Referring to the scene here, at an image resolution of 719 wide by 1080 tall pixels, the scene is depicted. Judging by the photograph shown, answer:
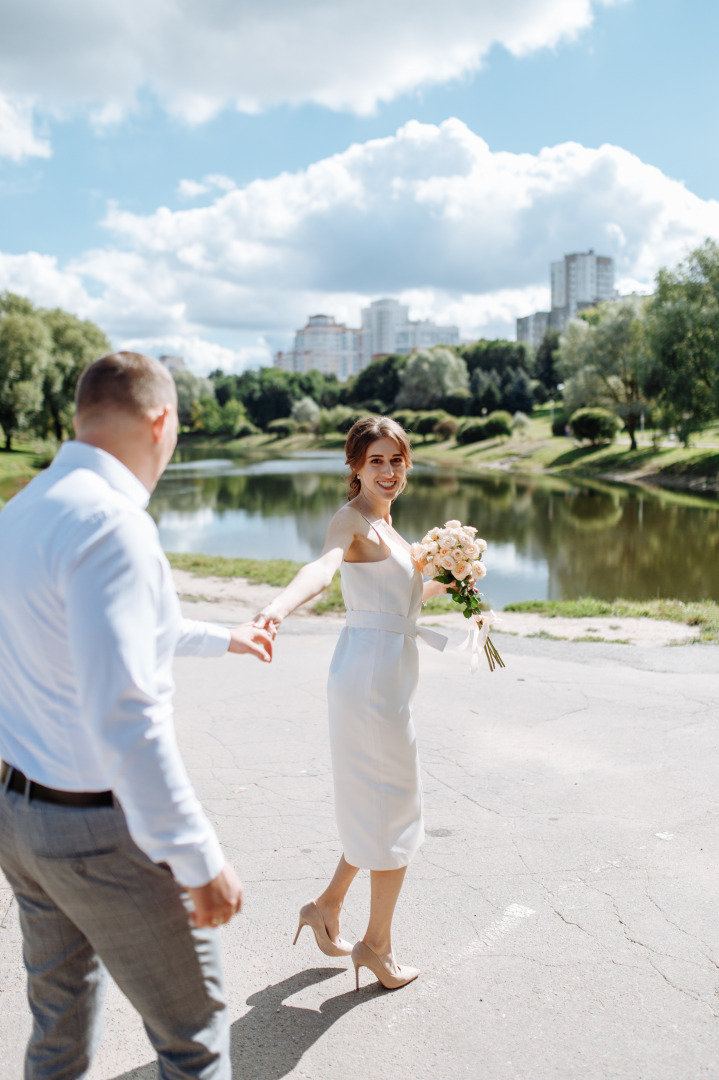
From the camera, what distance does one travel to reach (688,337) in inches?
1580

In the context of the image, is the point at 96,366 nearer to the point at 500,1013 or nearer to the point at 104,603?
the point at 104,603

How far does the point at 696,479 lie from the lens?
39.1m

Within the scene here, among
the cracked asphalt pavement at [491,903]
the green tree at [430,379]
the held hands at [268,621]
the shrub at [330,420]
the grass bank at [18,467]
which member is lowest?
the cracked asphalt pavement at [491,903]

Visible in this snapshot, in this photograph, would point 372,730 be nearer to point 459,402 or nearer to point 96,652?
point 96,652

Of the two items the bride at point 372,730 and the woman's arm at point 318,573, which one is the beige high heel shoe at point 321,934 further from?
the woman's arm at point 318,573

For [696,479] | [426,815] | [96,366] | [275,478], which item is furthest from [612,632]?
[275,478]

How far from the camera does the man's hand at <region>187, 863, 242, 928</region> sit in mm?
1809

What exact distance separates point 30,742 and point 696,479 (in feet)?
135

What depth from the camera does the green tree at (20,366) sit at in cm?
4803

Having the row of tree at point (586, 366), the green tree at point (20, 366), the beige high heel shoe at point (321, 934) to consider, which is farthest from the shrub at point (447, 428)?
the beige high heel shoe at point (321, 934)

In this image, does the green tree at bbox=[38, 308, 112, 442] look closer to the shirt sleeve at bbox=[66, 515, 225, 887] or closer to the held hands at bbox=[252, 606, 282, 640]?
the held hands at bbox=[252, 606, 282, 640]

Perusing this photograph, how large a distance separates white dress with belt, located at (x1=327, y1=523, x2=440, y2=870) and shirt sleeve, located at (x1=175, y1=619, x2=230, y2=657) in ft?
2.54

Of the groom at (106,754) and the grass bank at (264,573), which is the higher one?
the groom at (106,754)

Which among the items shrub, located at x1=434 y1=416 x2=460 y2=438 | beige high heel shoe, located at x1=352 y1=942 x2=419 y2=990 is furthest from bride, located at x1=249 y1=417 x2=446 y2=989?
shrub, located at x1=434 y1=416 x2=460 y2=438
